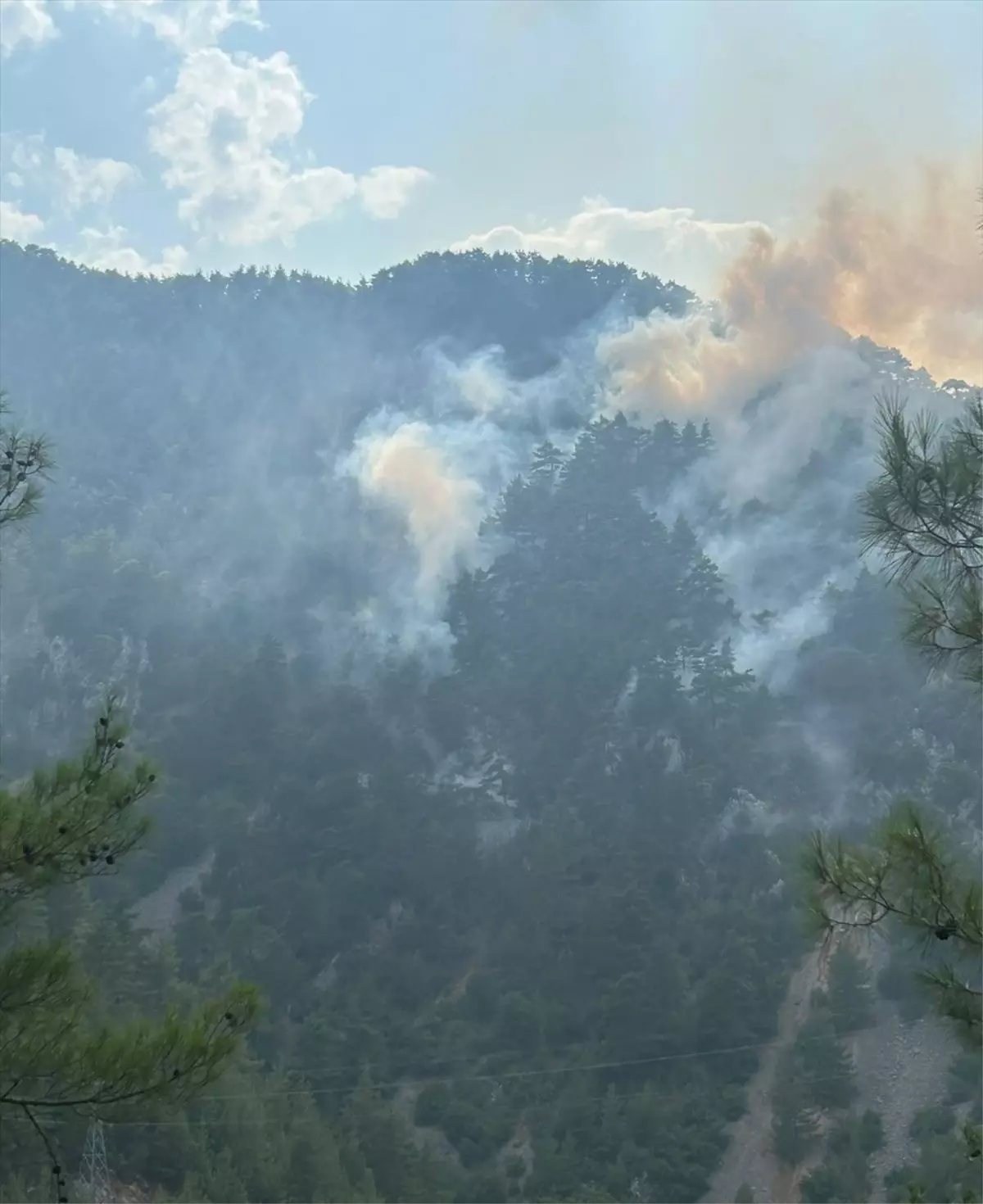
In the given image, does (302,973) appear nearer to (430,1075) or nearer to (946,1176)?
(430,1075)

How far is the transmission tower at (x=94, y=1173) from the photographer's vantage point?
663 inches

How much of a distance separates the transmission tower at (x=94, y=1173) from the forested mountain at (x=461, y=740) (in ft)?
3.14

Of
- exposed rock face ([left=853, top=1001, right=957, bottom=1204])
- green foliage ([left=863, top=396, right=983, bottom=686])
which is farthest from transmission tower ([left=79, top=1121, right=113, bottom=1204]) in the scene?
exposed rock face ([left=853, top=1001, right=957, bottom=1204])

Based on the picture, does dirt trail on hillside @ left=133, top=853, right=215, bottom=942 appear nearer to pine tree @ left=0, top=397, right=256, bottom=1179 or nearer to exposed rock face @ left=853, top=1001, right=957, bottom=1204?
exposed rock face @ left=853, top=1001, right=957, bottom=1204

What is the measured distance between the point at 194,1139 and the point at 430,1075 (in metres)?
12.1

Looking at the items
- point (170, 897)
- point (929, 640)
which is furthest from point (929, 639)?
point (170, 897)

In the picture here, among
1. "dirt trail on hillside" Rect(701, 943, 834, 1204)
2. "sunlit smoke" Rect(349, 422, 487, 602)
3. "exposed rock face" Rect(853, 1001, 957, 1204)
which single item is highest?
"sunlit smoke" Rect(349, 422, 487, 602)

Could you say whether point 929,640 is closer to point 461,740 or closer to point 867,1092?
point 867,1092

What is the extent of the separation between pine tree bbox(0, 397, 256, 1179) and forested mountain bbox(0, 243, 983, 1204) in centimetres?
132

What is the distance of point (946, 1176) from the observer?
23.0 m

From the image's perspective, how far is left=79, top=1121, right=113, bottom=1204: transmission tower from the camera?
16.8 meters

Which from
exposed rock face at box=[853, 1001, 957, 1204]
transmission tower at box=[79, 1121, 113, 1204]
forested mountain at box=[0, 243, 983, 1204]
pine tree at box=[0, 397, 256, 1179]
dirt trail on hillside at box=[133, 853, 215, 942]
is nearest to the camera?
pine tree at box=[0, 397, 256, 1179]

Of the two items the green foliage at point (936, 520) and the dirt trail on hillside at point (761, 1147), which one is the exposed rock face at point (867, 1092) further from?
the green foliage at point (936, 520)

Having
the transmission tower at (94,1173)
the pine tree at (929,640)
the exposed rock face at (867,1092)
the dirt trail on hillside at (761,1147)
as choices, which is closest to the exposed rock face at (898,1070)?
the exposed rock face at (867,1092)
